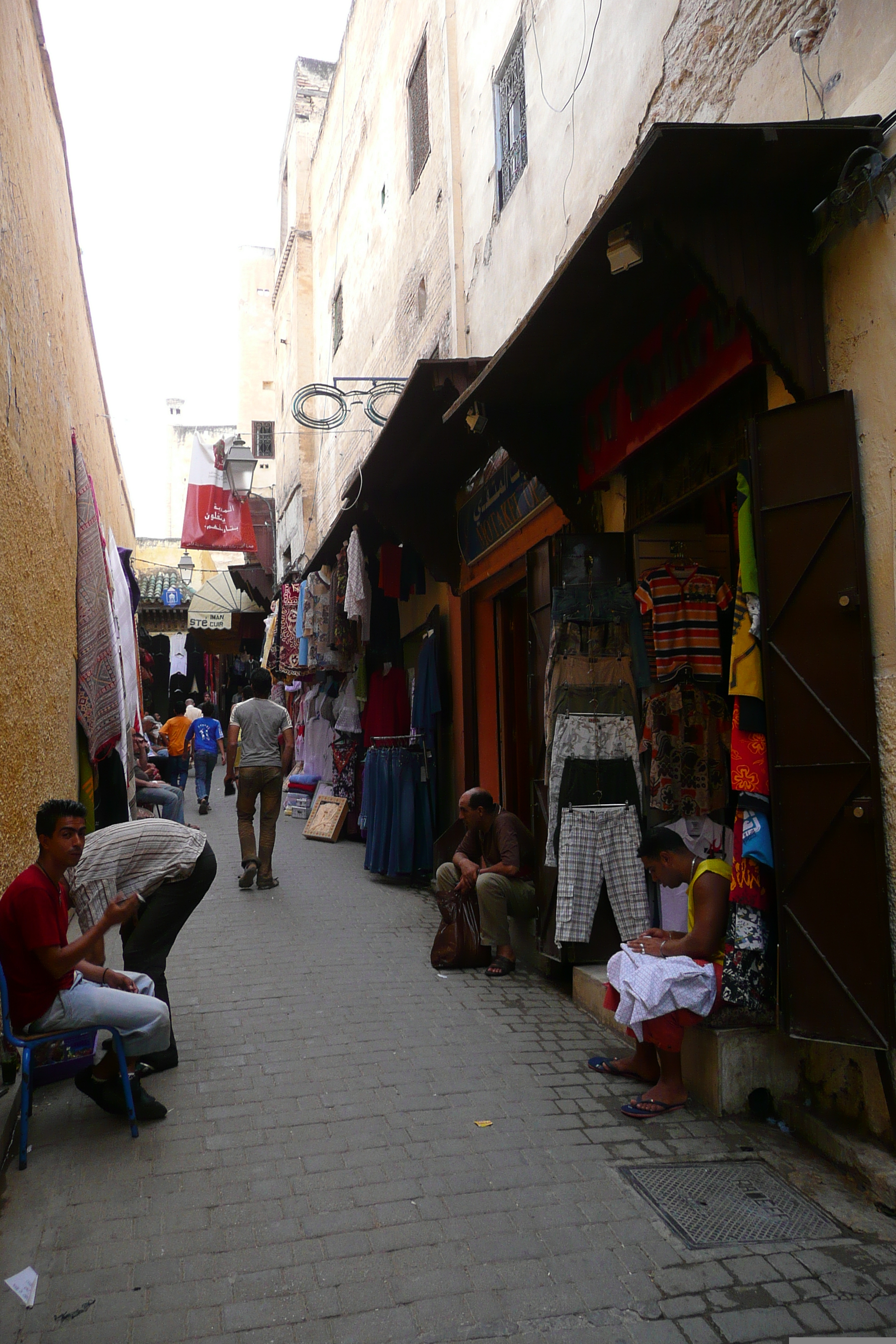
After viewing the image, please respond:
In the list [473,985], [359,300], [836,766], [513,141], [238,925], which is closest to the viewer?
[836,766]

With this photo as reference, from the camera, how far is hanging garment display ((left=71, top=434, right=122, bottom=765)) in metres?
6.66

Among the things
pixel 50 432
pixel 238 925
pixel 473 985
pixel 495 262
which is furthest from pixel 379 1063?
pixel 495 262

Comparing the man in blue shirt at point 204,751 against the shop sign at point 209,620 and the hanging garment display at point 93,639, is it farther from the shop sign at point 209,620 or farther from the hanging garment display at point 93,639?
the shop sign at point 209,620

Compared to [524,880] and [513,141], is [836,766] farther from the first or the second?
[513,141]

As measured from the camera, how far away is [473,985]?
19.0 feet

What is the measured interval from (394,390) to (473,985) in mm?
6243

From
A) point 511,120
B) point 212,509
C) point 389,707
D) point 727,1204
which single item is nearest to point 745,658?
point 727,1204

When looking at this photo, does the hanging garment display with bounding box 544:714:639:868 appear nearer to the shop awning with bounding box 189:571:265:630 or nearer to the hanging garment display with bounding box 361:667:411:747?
the hanging garment display with bounding box 361:667:411:747

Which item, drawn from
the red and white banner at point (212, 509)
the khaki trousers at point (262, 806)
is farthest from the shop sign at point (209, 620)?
the khaki trousers at point (262, 806)

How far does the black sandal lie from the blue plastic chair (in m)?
2.69

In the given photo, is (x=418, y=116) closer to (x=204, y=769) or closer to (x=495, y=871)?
(x=495, y=871)

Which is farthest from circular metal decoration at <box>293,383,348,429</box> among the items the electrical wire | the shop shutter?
the shop shutter

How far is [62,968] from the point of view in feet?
11.5

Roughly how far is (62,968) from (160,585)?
22.5m
